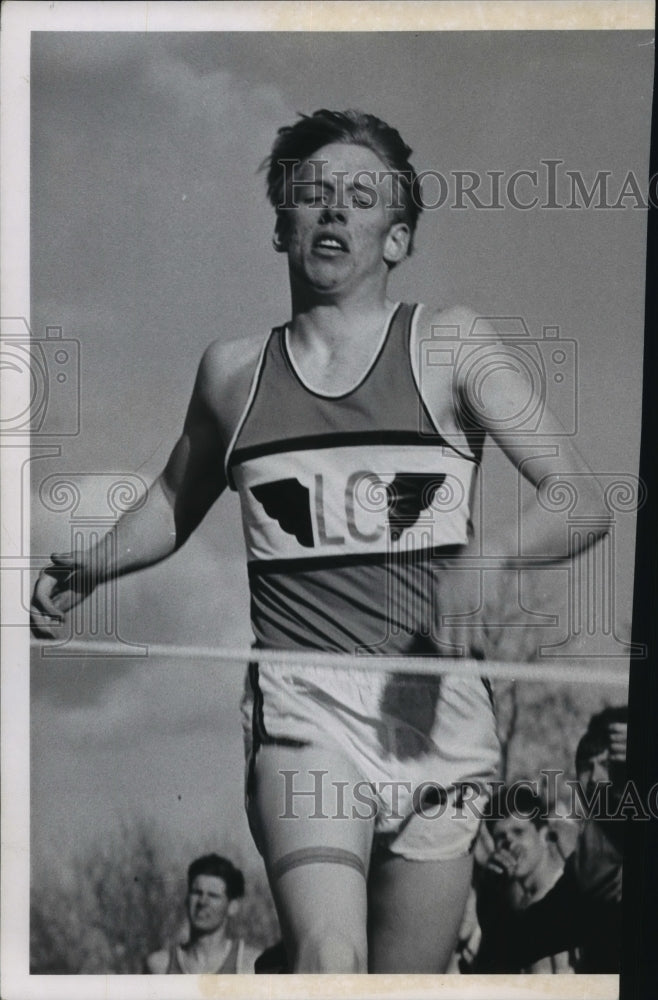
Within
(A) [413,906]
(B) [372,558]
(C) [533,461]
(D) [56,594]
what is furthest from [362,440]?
(A) [413,906]

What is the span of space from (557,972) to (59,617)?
132cm

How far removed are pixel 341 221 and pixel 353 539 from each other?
0.69 m

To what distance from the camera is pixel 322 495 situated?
8.45 feet

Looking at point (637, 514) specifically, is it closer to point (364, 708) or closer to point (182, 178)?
point (364, 708)

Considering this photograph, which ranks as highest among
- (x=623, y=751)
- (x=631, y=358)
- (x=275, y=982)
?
(x=631, y=358)

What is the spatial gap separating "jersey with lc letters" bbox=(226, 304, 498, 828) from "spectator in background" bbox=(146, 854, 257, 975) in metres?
0.27

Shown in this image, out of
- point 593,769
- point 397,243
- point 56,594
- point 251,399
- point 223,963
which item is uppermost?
point 397,243

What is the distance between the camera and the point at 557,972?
8.48 ft

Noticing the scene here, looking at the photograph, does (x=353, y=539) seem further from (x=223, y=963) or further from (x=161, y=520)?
(x=223, y=963)

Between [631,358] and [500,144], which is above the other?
[500,144]

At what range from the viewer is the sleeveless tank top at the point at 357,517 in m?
2.57

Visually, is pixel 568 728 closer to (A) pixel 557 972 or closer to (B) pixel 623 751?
(B) pixel 623 751

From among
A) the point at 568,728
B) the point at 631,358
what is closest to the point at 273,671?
the point at 568,728

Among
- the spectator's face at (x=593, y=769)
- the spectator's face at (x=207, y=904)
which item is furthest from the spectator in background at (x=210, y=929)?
the spectator's face at (x=593, y=769)
